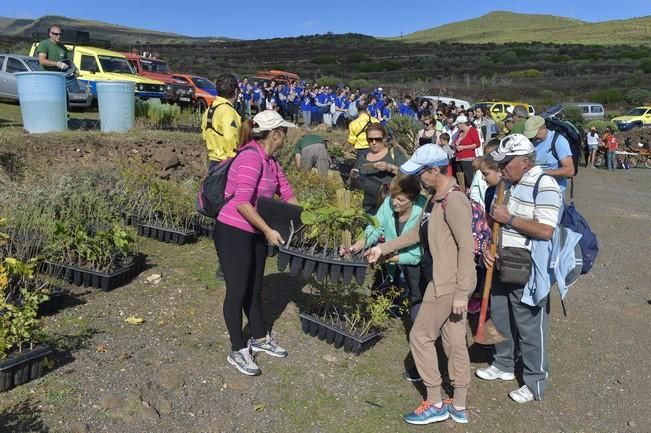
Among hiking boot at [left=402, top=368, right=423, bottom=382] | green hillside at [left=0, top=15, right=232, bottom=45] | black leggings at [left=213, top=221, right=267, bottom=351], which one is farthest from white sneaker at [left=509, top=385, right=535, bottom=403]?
green hillside at [left=0, top=15, right=232, bottom=45]

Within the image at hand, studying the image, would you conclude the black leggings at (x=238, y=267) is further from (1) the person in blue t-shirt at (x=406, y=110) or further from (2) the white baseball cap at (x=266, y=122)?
(1) the person in blue t-shirt at (x=406, y=110)

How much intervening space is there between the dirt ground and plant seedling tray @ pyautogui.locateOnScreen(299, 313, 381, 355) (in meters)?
0.06

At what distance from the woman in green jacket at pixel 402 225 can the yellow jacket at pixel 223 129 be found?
1.60 meters

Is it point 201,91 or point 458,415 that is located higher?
point 201,91

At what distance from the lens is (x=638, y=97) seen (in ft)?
118

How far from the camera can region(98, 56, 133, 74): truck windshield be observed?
54.4ft

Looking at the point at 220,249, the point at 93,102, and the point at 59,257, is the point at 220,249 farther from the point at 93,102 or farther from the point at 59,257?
the point at 93,102

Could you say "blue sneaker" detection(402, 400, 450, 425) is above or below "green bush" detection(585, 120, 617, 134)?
below

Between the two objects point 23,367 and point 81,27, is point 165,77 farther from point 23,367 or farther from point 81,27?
point 81,27

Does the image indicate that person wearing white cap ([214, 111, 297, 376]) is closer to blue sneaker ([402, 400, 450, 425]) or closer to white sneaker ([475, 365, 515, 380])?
blue sneaker ([402, 400, 450, 425])

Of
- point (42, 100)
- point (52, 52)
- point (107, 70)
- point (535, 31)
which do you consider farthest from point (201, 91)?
point (535, 31)

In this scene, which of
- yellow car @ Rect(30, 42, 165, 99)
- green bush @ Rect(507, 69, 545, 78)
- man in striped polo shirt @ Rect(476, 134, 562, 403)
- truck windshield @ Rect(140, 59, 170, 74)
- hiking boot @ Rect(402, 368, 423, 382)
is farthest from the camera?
green bush @ Rect(507, 69, 545, 78)

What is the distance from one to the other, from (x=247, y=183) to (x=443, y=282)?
1.29 m

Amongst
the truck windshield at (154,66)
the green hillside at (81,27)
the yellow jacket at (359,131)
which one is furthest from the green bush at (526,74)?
the green hillside at (81,27)
